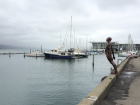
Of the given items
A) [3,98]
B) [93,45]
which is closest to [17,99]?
[3,98]

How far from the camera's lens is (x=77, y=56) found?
229 feet

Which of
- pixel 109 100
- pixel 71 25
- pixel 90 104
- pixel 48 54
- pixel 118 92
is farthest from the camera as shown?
pixel 48 54

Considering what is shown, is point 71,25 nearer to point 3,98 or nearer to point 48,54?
point 48,54

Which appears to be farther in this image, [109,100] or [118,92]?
[118,92]

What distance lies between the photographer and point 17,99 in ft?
38.4

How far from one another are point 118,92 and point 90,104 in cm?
270

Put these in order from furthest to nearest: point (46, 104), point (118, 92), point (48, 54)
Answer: point (48, 54) < point (46, 104) < point (118, 92)

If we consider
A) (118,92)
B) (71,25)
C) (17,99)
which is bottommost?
(17,99)

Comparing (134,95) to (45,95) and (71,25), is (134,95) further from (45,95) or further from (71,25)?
(71,25)

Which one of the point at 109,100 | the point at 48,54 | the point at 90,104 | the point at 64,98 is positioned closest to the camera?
the point at 90,104

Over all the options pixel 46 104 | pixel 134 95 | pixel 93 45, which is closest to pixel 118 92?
pixel 134 95

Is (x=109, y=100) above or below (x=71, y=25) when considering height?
below

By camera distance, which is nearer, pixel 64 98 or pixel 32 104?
pixel 32 104

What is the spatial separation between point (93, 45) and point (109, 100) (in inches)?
6782
